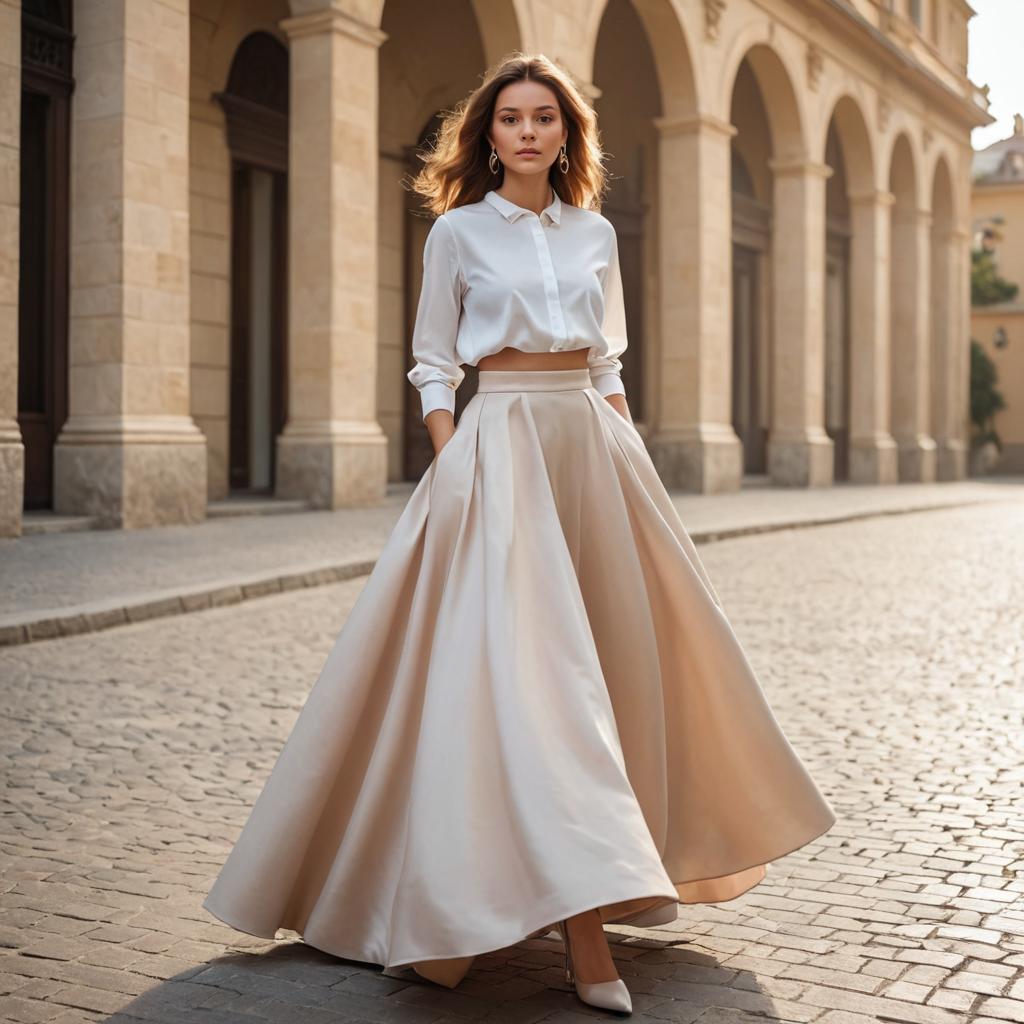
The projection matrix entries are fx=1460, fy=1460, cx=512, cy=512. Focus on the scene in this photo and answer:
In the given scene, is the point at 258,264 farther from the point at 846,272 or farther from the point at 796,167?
the point at 846,272

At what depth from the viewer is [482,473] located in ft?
9.68

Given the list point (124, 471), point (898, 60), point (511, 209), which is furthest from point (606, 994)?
point (898, 60)

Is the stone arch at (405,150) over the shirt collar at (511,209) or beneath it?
over

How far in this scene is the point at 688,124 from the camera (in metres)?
21.0

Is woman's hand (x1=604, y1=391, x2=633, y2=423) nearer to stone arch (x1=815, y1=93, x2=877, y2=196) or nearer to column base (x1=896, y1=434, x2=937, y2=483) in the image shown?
stone arch (x1=815, y1=93, x2=877, y2=196)

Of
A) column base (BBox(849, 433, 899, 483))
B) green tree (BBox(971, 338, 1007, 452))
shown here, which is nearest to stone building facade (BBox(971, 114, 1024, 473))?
green tree (BBox(971, 338, 1007, 452))

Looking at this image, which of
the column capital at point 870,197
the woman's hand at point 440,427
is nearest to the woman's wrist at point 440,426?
the woman's hand at point 440,427

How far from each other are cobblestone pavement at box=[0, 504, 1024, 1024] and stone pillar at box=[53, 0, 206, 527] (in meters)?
4.79

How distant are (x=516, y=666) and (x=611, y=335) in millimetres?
931

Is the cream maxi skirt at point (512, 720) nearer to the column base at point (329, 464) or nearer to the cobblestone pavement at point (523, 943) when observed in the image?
the cobblestone pavement at point (523, 943)

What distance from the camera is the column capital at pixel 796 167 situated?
24.7 meters

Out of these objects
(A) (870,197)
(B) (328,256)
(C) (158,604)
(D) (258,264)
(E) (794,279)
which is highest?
(A) (870,197)


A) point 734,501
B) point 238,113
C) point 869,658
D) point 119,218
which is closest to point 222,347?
point 238,113

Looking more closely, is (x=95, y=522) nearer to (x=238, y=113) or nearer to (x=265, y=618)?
(x=265, y=618)
